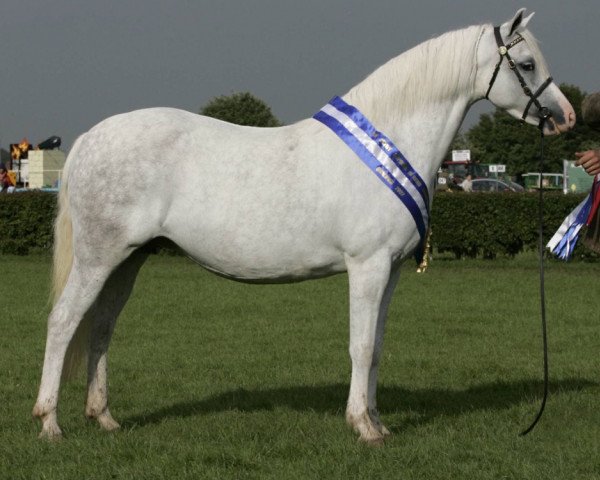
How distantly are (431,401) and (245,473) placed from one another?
2814 millimetres

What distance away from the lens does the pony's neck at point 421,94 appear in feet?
21.7

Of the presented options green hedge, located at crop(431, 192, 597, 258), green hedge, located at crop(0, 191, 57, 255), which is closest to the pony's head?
green hedge, located at crop(431, 192, 597, 258)

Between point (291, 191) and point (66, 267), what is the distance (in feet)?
5.96

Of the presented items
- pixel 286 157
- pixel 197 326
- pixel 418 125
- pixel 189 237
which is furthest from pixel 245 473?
pixel 197 326

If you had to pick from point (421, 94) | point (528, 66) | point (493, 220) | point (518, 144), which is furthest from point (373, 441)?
point (518, 144)

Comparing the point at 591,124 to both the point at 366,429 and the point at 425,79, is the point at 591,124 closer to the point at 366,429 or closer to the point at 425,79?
the point at 425,79

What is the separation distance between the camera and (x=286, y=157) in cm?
651

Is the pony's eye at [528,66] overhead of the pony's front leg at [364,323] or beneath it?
overhead

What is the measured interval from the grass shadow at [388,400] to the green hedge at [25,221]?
56.4 feet

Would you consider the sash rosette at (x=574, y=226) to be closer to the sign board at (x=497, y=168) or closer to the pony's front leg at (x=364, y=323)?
the pony's front leg at (x=364, y=323)

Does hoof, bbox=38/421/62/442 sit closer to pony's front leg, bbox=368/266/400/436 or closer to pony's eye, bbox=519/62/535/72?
pony's front leg, bbox=368/266/400/436

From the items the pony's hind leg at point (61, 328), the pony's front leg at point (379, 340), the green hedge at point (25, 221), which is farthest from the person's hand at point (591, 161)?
the green hedge at point (25, 221)

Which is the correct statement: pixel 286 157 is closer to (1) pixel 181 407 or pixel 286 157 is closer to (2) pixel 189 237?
(2) pixel 189 237

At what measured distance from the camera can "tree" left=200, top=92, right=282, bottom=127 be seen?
75562mm
